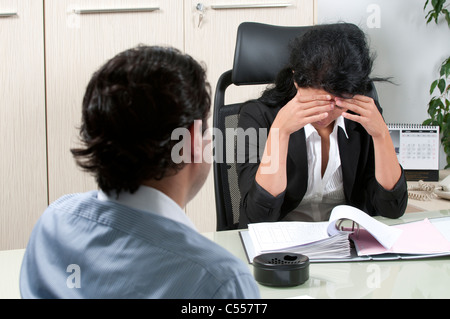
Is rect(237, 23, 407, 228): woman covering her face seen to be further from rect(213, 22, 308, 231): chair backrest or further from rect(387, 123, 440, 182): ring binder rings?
rect(387, 123, 440, 182): ring binder rings

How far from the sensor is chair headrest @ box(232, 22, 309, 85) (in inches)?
58.0

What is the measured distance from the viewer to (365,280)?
2.85ft

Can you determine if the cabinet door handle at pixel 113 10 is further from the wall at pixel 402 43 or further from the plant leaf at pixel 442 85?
the plant leaf at pixel 442 85

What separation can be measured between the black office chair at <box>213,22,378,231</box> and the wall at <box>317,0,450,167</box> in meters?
1.17

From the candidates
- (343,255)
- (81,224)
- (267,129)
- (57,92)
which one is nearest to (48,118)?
(57,92)

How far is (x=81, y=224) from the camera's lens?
51cm

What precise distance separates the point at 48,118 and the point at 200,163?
191 centimetres

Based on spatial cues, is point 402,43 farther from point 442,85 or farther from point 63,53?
point 63,53

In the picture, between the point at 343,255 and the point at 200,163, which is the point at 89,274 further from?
the point at 343,255

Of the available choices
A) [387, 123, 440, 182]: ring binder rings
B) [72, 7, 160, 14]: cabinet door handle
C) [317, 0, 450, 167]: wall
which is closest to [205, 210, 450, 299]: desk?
[387, 123, 440, 182]: ring binder rings

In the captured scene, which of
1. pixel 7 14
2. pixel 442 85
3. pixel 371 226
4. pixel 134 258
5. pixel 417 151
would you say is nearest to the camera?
pixel 134 258

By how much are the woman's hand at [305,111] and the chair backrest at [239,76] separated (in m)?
0.24

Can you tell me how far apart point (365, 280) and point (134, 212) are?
21.4 inches

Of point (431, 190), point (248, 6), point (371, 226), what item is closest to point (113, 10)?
point (248, 6)
